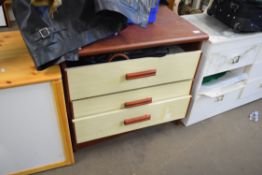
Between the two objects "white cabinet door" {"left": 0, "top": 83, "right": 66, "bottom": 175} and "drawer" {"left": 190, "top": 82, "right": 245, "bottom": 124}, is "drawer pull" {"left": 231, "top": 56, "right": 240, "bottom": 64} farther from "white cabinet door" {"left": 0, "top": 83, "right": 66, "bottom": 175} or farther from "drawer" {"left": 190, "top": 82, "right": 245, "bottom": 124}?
"white cabinet door" {"left": 0, "top": 83, "right": 66, "bottom": 175}

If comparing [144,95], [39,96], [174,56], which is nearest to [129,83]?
[144,95]

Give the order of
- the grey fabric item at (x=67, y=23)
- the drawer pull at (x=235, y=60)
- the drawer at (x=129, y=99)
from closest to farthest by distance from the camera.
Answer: the grey fabric item at (x=67, y=23) → the drawer at (x=129, y=99) → the drawer pull at (x=235, y=60)

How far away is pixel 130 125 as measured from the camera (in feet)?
3.94

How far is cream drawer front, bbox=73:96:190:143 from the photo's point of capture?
3.57 feet

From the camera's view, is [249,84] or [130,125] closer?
[130,125]

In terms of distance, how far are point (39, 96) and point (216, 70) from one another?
2.90 ft

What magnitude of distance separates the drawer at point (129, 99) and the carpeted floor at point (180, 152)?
0.29m

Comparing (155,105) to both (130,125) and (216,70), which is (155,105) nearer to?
(130,125)

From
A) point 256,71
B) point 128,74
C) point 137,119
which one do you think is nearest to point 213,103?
point 256,71

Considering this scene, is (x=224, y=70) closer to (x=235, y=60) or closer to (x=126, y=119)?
(x=235, y=60)

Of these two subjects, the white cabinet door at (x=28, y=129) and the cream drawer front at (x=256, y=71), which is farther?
the cream drawer front at (x=256, y=71)

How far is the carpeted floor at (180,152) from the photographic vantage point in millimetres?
1181

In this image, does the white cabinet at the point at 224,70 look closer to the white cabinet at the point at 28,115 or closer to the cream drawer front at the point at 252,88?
the cream drawer front at the point at 252,88

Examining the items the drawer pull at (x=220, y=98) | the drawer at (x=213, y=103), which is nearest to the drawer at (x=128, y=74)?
the drawer at (x=213, y=103)
